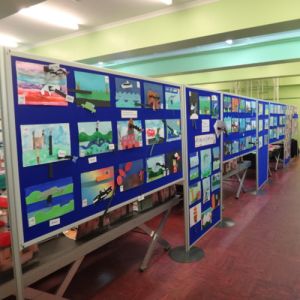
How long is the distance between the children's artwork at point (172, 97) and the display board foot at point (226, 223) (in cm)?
191

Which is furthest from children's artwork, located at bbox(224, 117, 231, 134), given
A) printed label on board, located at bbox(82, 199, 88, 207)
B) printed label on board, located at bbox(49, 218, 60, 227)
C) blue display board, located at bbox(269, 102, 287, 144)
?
blue display board, located at bbox(269, 102, 287, 144)

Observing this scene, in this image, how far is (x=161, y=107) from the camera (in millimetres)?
2438

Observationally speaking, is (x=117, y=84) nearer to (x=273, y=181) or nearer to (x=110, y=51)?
(x=110, y=51)

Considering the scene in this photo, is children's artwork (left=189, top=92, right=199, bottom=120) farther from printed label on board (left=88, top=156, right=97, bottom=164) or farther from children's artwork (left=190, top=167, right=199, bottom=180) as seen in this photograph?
printed label on board (left=88, top=156, right=97, bottom=164)

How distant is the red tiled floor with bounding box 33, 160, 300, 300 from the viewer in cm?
232

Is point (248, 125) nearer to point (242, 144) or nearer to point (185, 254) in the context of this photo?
point (242, 144)

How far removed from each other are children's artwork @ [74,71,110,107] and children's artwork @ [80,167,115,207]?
45 cm

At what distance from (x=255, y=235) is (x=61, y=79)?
2.99m

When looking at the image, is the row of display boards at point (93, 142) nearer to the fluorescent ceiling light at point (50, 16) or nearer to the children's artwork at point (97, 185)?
the children's artwork at point (97, 185)

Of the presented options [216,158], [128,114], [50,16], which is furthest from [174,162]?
[50,16]

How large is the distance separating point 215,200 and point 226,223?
60 cm

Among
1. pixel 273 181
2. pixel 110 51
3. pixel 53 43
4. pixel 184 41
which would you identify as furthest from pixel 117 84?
pixel 273 181

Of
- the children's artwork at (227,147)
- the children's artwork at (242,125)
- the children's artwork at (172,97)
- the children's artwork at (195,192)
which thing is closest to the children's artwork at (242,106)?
the children's artwork at (242,125)

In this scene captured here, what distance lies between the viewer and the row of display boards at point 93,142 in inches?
54.6
